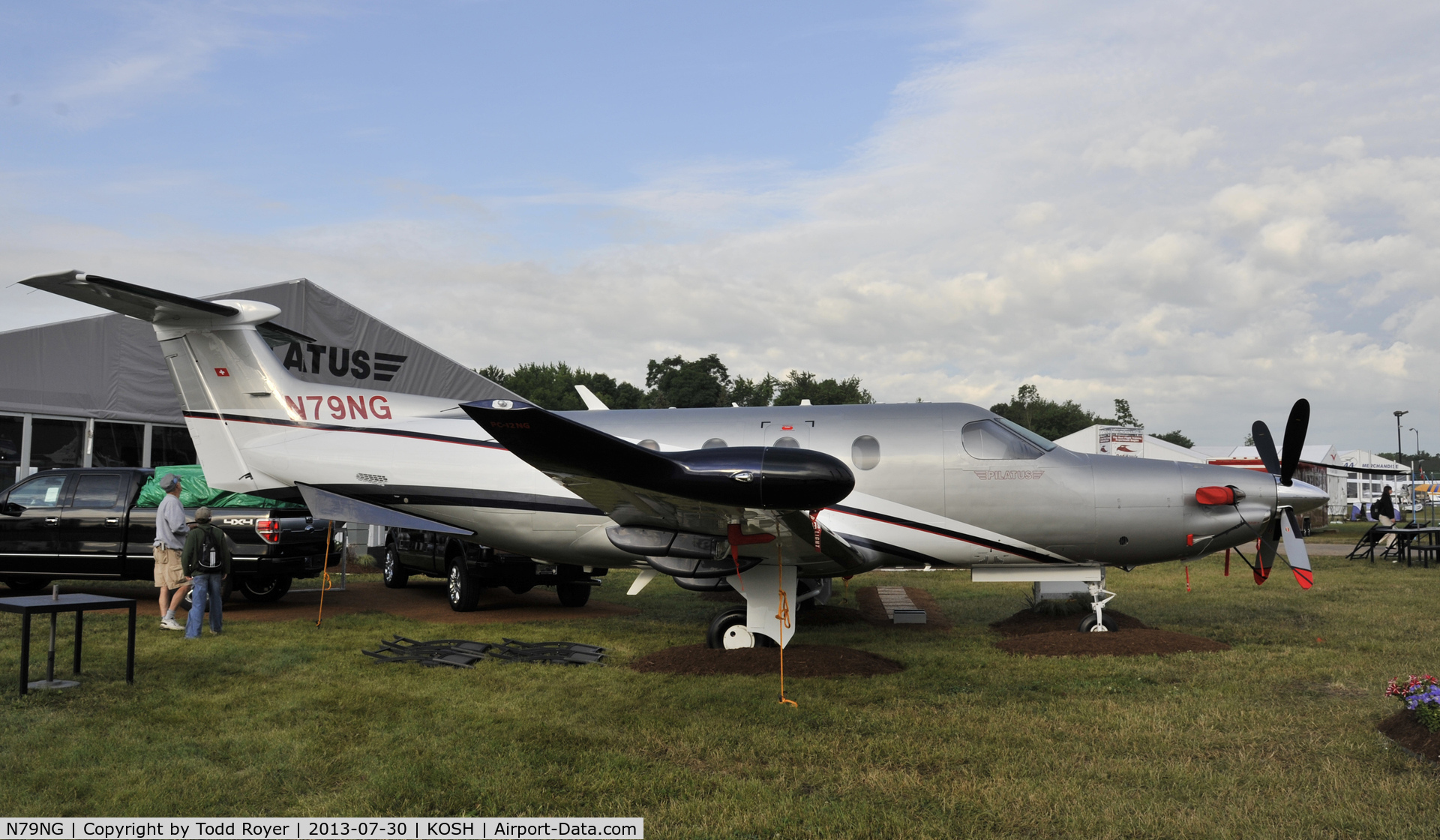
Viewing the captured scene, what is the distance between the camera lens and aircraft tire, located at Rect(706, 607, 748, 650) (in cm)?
951

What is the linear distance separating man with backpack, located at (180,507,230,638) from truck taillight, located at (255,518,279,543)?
232 cm

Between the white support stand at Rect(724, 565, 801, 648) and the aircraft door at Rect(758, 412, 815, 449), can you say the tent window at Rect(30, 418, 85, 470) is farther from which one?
the white support stand at Rect(724, 565, 801, 648)

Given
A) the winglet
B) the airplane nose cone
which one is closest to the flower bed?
the airplane nose cone

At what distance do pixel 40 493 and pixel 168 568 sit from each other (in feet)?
14.6

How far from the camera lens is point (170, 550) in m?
10.7

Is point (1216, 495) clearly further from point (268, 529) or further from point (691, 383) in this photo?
point (691, 383)

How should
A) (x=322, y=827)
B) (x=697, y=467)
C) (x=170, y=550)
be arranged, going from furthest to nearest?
(x=170, y=550) → (x=697, y=467) → (x=322, y=827)

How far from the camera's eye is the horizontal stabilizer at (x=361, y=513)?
424 inches

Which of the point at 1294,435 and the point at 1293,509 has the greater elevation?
the point at 1294,435

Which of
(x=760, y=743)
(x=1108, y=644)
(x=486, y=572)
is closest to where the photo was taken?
(x=760, y=743)

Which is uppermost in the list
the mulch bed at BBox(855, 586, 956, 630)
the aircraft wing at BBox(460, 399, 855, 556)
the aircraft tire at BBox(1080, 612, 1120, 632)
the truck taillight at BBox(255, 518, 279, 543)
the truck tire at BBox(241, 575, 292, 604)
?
the aircraft wing at BBox(460, 399, 855, 556)

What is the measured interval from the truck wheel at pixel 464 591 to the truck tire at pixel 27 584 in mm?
6776

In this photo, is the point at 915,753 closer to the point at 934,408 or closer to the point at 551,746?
the point at 551,746

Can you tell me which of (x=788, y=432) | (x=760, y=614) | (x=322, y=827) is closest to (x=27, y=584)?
(x=760, y=614)
